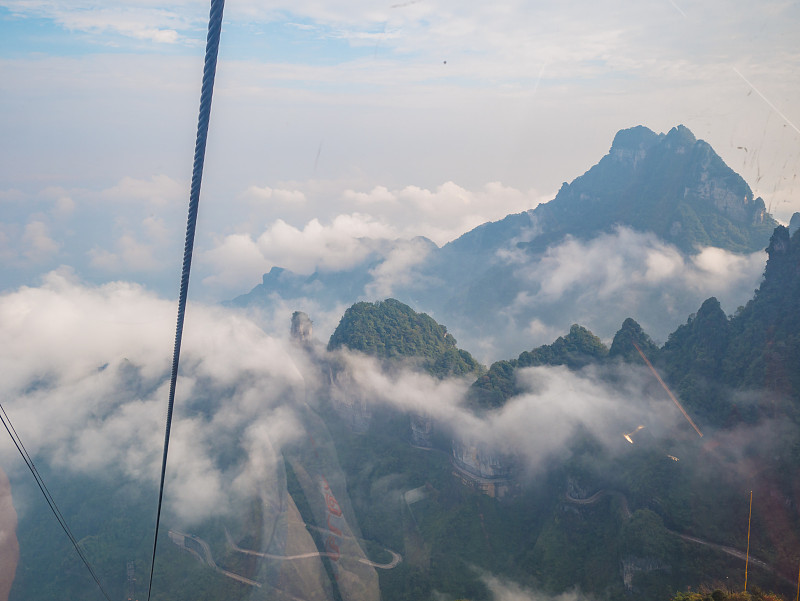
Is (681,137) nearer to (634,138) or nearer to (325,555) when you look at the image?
(634,138)

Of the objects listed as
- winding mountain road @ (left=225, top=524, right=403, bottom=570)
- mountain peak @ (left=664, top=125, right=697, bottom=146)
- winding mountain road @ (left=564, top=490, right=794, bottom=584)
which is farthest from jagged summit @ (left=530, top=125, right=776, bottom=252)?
winding mountain road @ (left=225, top=524, right=403, bottom=570)

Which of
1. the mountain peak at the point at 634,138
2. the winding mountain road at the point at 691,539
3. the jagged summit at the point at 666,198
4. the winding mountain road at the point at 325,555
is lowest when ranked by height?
the winding mountain road at the point at 325,555

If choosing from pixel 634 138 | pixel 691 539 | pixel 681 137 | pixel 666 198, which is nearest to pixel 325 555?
pixel 691 539

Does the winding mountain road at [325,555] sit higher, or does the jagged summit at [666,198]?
the jagged summit at [666,198]

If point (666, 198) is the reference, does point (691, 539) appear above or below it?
below

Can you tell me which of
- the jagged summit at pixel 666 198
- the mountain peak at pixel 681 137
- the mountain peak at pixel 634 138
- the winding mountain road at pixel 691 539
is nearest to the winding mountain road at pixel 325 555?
the winding mountain road at pixel 691 539

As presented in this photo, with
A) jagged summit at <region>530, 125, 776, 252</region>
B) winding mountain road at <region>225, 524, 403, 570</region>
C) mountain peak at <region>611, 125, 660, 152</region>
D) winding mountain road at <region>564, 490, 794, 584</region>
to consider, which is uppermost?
mountain peak at <region>611, 125, 660, 152</region>

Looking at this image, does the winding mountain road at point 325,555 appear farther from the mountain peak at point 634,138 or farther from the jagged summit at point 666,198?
the mountain peak at point 634,138

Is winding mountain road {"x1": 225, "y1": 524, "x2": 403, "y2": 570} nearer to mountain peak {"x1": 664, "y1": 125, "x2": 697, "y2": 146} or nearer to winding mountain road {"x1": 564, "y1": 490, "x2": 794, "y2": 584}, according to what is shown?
winding mountain road {"x1": 564, "y1": 490, "x2": 794, "y2": 584}

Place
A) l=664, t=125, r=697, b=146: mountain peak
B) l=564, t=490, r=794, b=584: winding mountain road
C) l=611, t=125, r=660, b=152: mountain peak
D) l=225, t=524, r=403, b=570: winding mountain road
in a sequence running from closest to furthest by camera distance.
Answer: l=564, t=490, r=794, b=584: winding mountain road
l=225, t=524, r=403, b=570: winding mountain road
l=664, t=125, r=697, b=146: mountain peak
l=611, t=125, r=660, b=152: mountain peak

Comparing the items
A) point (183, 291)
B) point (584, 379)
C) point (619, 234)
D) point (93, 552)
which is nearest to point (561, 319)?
point (619, 234)

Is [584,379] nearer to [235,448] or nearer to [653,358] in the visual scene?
[653,358]
